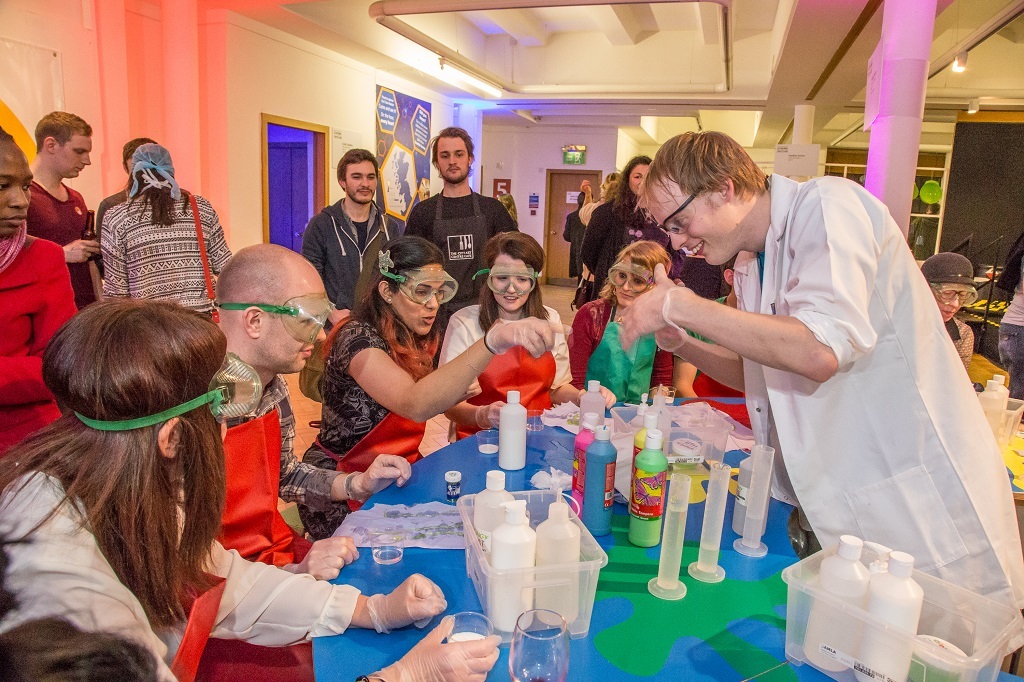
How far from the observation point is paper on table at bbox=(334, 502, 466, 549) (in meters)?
1.74

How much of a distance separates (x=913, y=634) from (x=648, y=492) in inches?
26.2

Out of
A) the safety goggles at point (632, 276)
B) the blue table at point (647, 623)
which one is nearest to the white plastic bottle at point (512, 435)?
the blue table at point (647, 623)

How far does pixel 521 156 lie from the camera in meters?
15.6

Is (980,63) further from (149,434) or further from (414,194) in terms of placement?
(149,434)

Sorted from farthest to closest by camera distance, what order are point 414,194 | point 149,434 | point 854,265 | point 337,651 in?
point 414,194 → point 854,265 → point 337,651 → point 149,434

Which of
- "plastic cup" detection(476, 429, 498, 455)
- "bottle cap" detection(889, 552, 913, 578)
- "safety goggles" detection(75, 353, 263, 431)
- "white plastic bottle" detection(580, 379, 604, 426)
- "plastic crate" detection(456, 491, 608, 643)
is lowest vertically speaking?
"plastic cup" detection(476, 429, 498, 455)

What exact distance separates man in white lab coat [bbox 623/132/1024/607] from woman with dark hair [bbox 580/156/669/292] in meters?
2.79

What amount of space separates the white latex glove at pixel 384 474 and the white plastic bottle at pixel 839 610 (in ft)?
3.94

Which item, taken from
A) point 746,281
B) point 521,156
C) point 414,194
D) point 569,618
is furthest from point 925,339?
point 521,156

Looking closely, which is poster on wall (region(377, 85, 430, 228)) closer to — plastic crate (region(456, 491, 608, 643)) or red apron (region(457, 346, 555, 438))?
red apron (region(457, 346, 555, 438))

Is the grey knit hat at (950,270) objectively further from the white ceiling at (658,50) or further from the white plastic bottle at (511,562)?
the white plastic bottle at (511,562)

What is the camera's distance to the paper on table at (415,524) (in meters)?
1.74

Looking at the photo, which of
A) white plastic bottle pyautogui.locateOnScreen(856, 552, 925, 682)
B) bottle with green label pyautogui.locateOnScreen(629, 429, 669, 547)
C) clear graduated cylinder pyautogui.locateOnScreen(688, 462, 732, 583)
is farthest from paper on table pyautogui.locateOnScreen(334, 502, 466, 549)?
white plastic bottle pyautogui.locateOnScreen(856, 552, 925, 682)

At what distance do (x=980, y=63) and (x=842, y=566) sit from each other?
11275 millimetres
